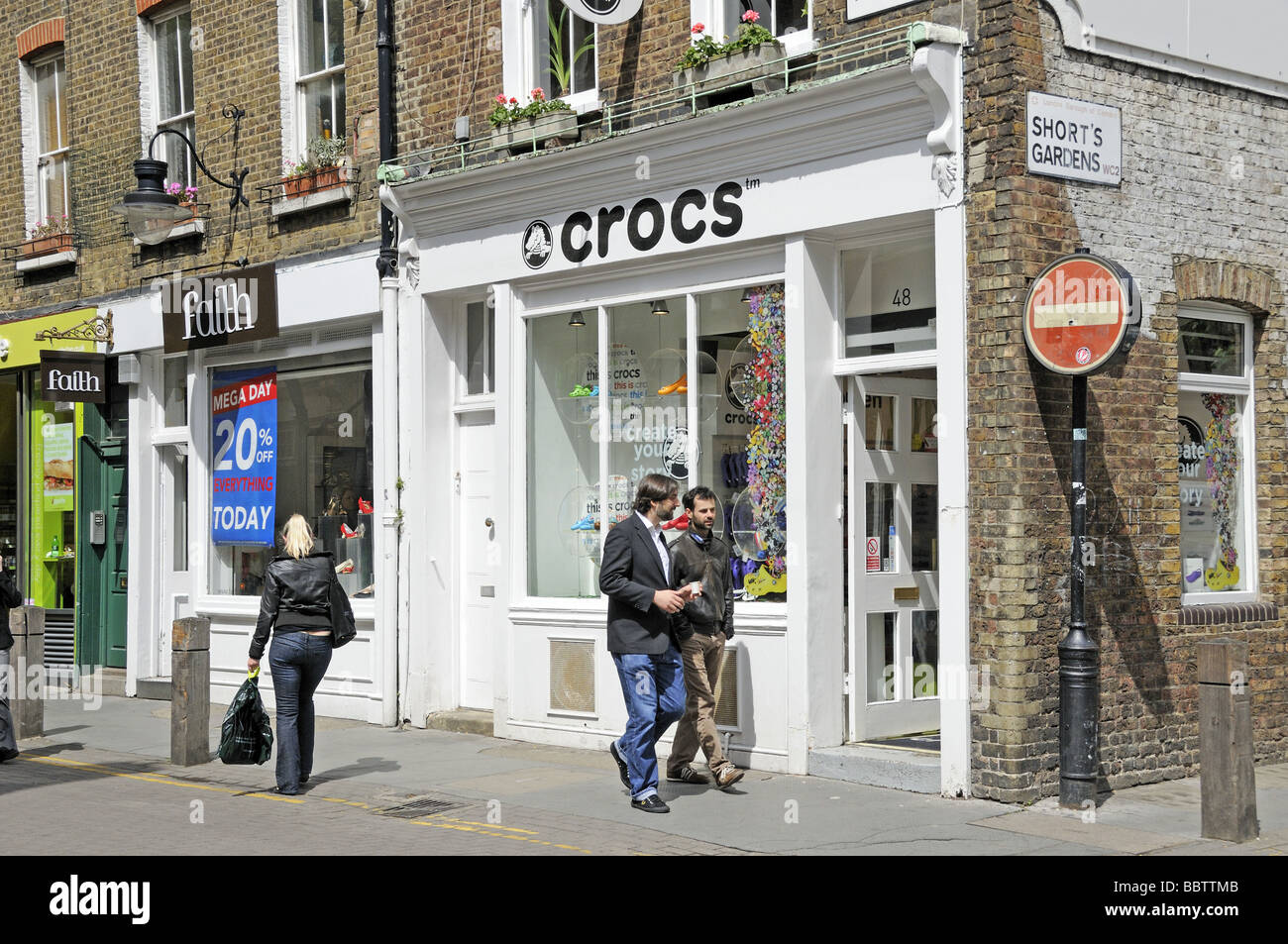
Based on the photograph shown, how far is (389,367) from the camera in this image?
13305 mm

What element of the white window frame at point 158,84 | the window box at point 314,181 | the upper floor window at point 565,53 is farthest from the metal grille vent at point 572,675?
the white window frame at point 158,84

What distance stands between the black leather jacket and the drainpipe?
3.28 m

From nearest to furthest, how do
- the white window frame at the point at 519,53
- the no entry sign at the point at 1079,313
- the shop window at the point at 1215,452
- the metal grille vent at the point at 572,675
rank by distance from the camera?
the no entry sign at the point at 1079,313
the shop window at the point at 1215,452
the metal grille vent at the point at 572,675
the white window frame at the point at 519,53

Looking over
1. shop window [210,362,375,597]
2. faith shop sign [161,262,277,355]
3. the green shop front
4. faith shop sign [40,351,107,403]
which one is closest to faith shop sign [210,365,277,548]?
shop window [210,362,375,597]

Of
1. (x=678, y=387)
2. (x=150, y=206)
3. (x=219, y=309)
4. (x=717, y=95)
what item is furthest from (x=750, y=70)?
(x=219, y=309)

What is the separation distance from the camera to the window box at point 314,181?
13.8 meters

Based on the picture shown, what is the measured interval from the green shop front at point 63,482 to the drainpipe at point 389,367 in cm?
440

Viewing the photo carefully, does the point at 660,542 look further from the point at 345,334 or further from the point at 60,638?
the point at 60,638

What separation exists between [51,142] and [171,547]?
4972 millimetres

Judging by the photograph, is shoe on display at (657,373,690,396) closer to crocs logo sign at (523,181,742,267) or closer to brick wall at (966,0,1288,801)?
crocs logo sign at (523,181,742,267)

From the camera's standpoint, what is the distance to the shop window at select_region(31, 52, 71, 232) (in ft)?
56.2

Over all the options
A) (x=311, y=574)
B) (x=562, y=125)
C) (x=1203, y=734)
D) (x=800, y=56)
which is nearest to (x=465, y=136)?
(x=562, y=125)

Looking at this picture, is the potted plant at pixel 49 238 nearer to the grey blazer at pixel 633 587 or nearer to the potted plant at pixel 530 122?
the potted plant at pixel 530 122

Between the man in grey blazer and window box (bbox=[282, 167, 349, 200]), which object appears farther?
window box (bbox=[282, 167, 349, 200])
